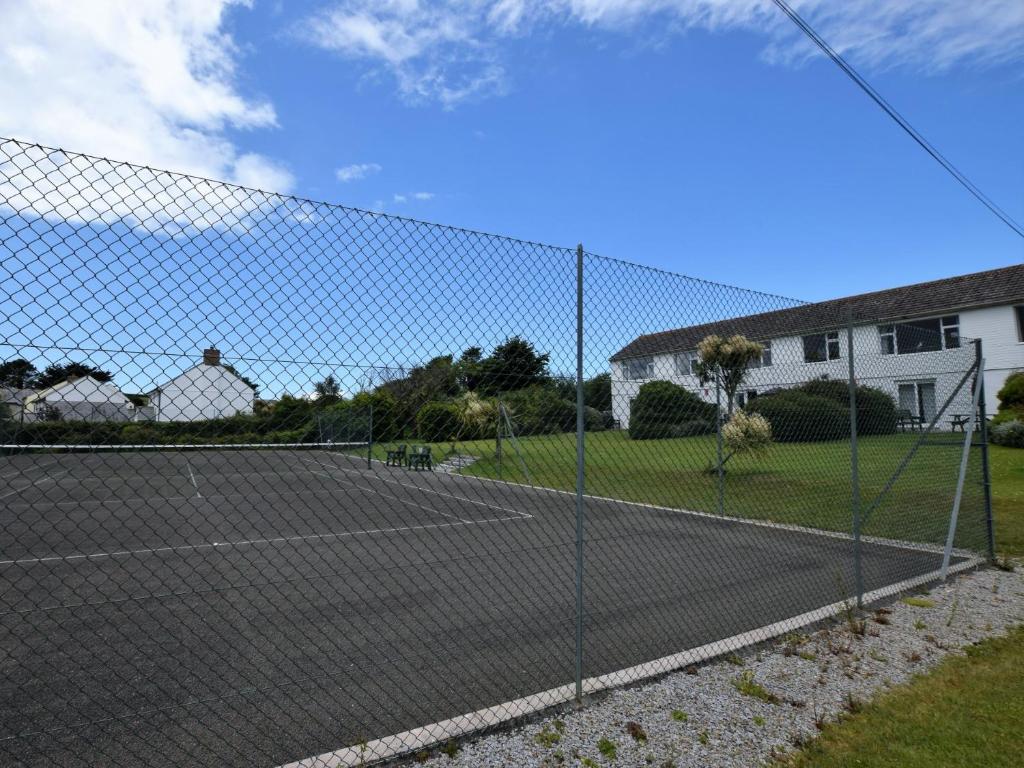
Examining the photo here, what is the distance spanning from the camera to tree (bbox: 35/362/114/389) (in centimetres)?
209

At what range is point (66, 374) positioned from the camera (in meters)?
2.11

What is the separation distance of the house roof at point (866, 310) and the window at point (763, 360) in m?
0.10

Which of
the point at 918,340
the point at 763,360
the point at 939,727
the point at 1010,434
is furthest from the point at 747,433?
the point at 1010,434

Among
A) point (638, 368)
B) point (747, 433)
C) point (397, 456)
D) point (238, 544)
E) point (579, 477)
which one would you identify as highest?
point (638, 368)

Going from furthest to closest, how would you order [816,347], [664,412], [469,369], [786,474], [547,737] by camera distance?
[786,474]
[816,347]
[664,412]
[469,369]
[547,737]

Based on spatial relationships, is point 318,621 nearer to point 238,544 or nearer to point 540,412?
point 540,412

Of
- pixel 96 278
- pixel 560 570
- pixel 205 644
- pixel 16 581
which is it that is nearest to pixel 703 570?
pixel 560 570

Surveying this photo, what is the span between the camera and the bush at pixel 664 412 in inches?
173

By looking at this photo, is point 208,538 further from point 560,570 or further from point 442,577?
point 560,570

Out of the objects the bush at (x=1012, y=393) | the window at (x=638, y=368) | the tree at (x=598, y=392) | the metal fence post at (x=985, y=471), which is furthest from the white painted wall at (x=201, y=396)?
the bush at (x=1012, y=393)

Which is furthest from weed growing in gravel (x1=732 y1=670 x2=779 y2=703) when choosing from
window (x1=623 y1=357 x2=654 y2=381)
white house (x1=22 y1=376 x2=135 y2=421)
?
white house (x1=22 y1=376 x2=135 y2=421)

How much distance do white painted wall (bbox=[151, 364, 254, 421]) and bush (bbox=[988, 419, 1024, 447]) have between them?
2217 centimetres

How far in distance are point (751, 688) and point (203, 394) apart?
3257 mm

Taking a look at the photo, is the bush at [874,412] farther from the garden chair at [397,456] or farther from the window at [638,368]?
the garden chair at [397,456]
